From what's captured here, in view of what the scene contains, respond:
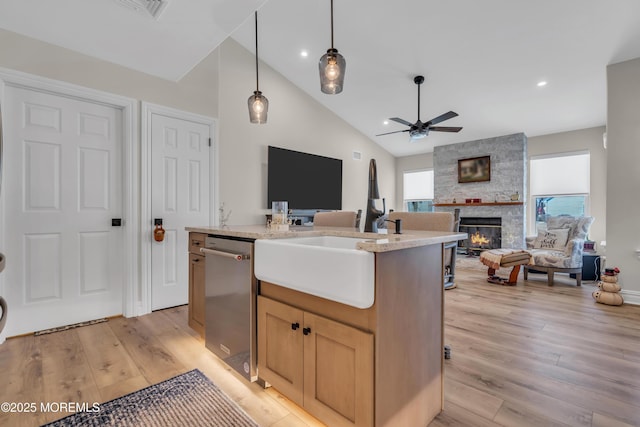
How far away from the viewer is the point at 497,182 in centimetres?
627

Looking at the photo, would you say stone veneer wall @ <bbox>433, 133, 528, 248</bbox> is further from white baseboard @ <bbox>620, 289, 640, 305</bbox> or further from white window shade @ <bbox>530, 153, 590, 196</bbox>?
white baseboard @ <bbox>620, 289, 640, 305</bbox>

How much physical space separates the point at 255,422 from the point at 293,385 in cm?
27

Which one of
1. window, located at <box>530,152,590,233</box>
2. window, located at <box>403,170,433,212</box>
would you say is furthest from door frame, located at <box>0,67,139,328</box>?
window, located at <box>403,170,433,212</box>

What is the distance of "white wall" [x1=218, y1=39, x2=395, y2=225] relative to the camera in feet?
14.3

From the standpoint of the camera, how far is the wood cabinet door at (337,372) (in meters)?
1.14

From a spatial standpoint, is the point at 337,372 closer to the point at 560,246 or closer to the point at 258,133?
the point at 258,133

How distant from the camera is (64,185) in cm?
263

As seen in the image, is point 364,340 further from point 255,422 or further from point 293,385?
point 255,422

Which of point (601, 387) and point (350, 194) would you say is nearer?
point (601, 387)

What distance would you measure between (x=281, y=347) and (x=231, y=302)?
0.52m

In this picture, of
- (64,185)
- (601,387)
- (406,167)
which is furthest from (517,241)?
(64,185)

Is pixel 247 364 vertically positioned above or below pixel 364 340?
below

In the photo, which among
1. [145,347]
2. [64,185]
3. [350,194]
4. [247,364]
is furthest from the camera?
[350,194]

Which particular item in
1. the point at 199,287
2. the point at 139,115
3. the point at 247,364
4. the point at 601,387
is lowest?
the point at 601,387
